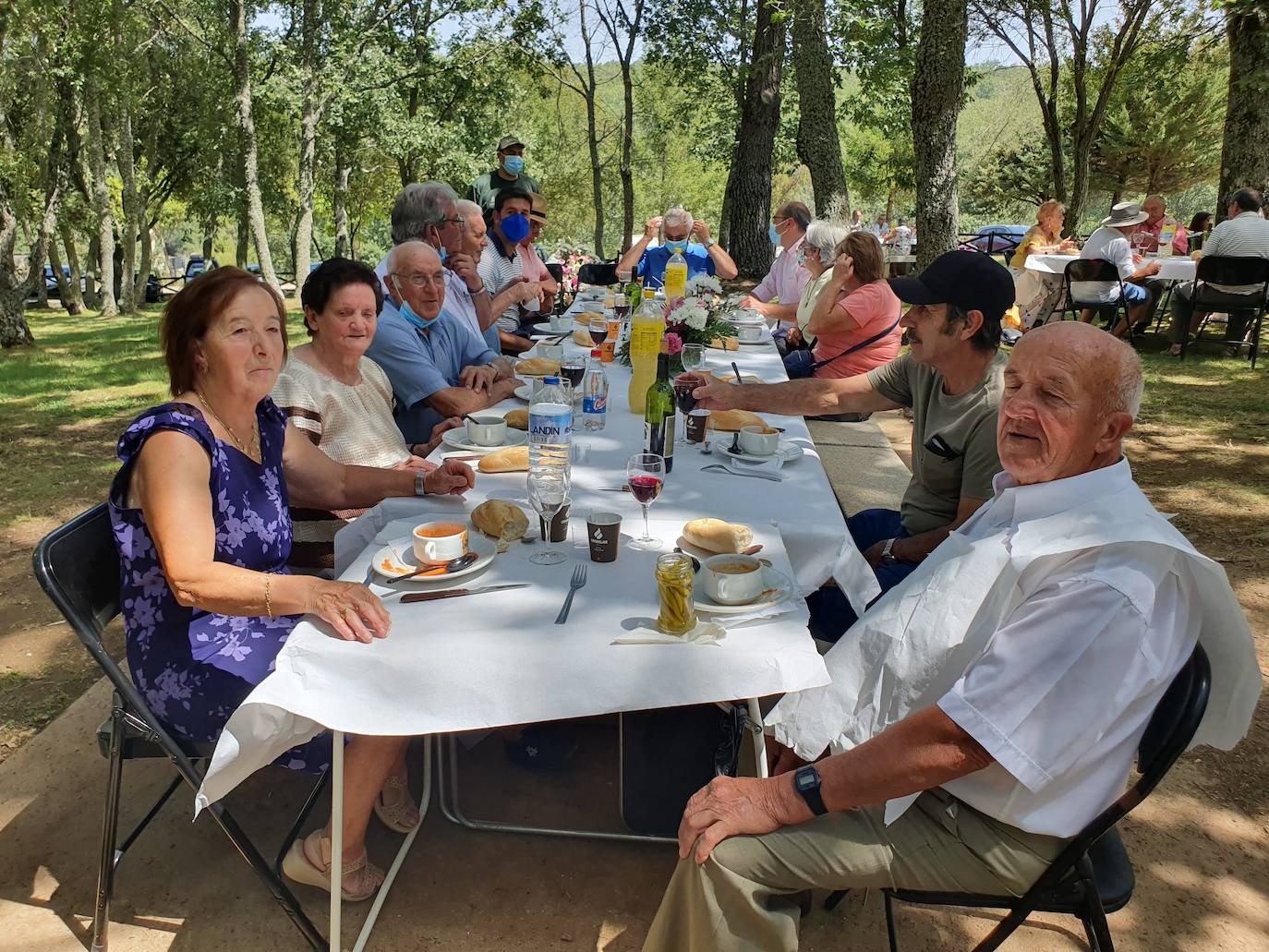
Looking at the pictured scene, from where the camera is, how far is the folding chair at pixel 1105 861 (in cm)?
131

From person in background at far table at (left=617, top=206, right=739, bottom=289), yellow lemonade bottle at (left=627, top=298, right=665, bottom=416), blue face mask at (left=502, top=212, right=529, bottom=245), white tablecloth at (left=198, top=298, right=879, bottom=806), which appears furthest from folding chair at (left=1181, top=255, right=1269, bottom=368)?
white tablecloth at (left=198, top=298, right=879, bottom=806)

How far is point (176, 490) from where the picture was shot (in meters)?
1.82

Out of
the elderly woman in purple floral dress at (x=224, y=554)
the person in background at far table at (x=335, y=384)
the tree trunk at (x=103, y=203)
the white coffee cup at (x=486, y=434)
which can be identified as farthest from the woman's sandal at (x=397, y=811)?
the tree trunk at (x=103, y=203)

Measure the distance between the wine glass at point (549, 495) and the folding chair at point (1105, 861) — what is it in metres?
0.96

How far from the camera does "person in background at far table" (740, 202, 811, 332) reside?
6.87 metres

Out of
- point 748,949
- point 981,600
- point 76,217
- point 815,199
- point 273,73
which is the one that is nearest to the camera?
point 748,949

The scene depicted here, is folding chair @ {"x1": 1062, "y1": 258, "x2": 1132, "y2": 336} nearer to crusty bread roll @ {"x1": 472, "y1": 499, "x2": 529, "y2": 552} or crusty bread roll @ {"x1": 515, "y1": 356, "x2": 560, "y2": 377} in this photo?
crusty bread roll @ {"x1": 515, "y1": 356, "x2": 560, "y2": 377}

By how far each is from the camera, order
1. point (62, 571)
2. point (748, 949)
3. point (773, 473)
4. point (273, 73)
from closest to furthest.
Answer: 1. point (748, 949)
2. point (62, 571)
3. point (773, 473)
4. point (273, 73)

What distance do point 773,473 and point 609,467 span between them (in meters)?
0.52

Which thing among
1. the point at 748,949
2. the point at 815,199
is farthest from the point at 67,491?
the point at 815,199

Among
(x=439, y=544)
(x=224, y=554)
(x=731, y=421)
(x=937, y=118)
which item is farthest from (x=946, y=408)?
(x=937, y=118)

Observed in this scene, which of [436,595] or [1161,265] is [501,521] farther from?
[1161,265]

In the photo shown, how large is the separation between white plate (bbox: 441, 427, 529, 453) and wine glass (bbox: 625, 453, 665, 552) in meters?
0.78

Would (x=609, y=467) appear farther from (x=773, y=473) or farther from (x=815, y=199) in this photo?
(x=815, y=199)
